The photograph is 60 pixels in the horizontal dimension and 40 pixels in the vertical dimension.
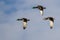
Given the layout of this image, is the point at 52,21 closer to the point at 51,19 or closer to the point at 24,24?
the point at 51,19

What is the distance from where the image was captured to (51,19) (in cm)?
2766

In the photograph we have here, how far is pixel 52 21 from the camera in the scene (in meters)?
27.1

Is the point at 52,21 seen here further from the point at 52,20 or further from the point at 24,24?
the point at 24,24

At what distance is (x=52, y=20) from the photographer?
27359 millimetres

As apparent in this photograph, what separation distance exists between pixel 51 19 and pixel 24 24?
4.08 m

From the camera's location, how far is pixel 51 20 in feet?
89.8

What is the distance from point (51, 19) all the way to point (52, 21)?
24.6 inches

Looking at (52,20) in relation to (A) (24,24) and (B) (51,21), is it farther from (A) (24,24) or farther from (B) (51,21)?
(A) (24,24)

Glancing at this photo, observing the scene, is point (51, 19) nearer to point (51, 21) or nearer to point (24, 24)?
point (51, 21)

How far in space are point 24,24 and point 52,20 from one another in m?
4.14

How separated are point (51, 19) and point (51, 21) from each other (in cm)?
65

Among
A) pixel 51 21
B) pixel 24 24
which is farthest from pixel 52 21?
pixel 24 24

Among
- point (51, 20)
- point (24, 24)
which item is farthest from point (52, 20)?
point (24, 24)
